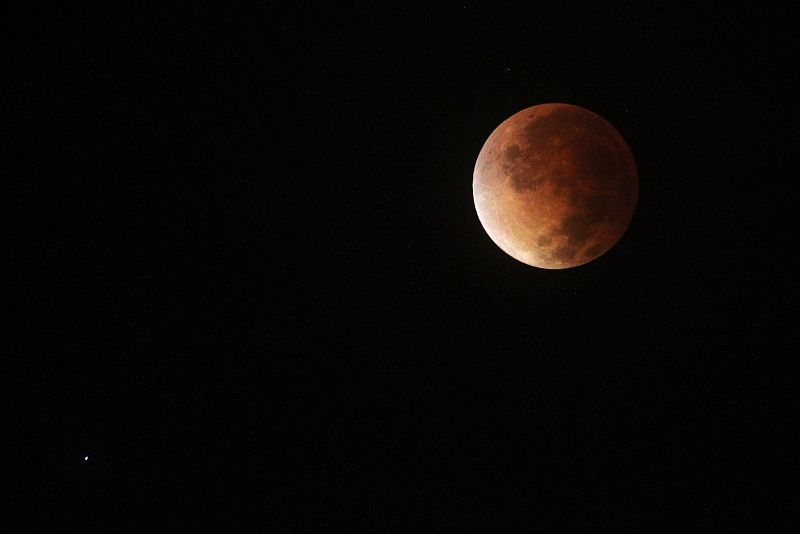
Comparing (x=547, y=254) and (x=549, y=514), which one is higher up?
(x=547, y=254)

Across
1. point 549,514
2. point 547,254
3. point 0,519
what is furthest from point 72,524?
point 547,254

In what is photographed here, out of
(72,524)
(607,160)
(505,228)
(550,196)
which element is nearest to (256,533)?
(72,524)

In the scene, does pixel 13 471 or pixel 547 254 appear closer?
pixel 547 254

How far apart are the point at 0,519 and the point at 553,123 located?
7933 millimetres

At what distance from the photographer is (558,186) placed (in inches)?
158

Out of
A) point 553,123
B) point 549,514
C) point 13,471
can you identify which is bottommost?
point 13,471

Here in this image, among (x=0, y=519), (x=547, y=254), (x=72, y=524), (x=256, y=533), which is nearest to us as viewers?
(x=547, y=254)

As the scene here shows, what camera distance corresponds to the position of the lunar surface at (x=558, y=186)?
4027 mm

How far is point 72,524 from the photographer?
265 inches

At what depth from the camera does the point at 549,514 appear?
7.22m

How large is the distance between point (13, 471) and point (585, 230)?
752 centimetres

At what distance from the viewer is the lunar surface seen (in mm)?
4027

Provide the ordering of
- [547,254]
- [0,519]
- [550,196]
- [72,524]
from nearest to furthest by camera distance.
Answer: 1. [550,196]
2. [547,254]
3. [0,519]
4. [72,524]

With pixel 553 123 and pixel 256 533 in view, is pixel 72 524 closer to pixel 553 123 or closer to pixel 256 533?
pixel 256 533
